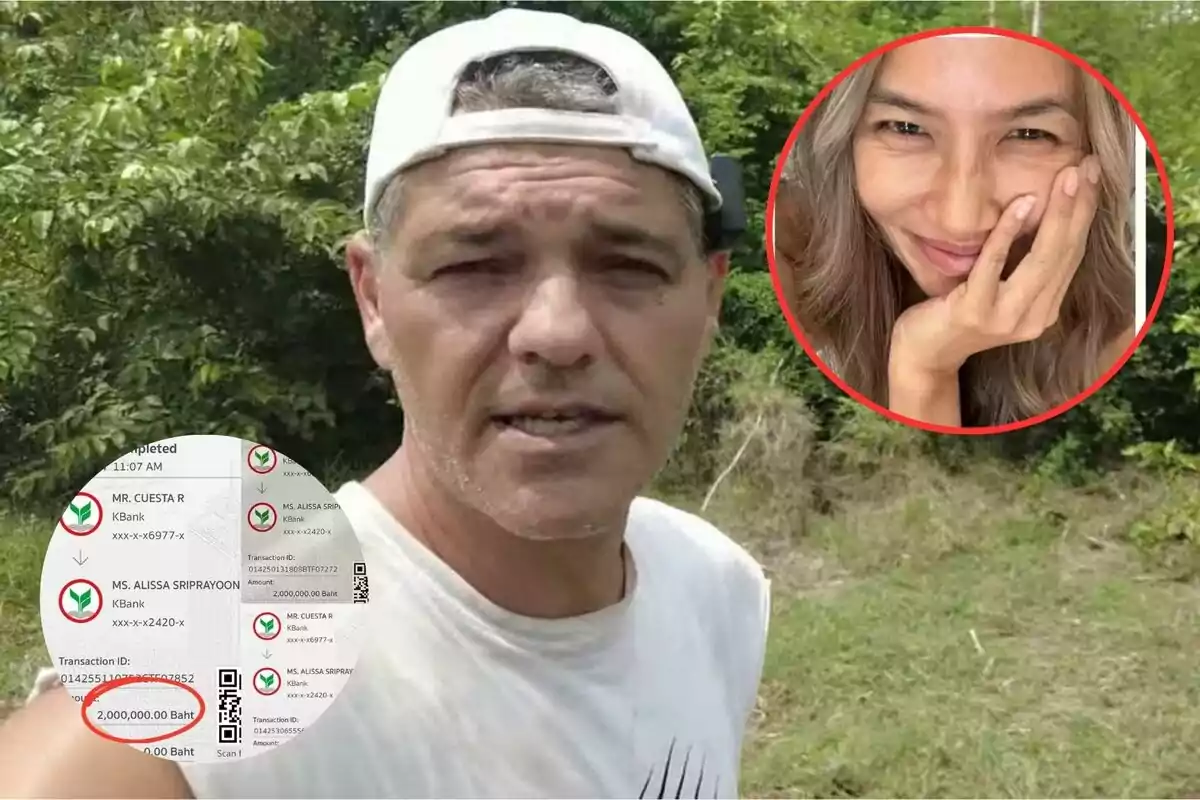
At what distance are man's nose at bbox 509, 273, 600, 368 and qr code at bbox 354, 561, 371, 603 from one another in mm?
215

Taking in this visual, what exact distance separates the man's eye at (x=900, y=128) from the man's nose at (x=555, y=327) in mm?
411

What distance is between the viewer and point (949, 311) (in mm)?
920

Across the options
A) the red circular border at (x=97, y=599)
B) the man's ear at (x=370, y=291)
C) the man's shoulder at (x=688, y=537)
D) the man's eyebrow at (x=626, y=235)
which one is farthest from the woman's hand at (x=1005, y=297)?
the red circular border at (x=97, y=599)

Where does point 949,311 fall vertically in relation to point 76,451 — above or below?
above

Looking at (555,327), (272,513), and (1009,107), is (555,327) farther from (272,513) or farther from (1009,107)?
(1009,107)

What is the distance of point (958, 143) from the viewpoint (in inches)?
35.5

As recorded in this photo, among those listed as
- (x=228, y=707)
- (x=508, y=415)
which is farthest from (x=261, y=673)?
(x=508, y=415)

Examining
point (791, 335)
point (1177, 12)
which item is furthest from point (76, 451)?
point (1177, 12)

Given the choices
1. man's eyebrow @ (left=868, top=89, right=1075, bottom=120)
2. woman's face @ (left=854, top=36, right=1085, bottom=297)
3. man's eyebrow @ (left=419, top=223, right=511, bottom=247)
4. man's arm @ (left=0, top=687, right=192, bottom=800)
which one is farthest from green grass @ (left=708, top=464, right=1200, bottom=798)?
man's arm @ (left=0, top=687, right=192, bottom=800)

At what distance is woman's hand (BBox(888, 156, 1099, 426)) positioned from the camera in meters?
0.91

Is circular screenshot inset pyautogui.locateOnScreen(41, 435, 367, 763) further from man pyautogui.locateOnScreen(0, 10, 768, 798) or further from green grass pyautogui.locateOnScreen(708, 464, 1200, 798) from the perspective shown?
green grass pyautogui.locateOnScreen(708, 464, 1200, 798)

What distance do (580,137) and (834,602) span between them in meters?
0.59

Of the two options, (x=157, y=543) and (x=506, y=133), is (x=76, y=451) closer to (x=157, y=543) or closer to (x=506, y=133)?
(x=157, y=543)

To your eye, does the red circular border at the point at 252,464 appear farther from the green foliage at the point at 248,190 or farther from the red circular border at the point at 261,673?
the red circular border at the point at 261,673
